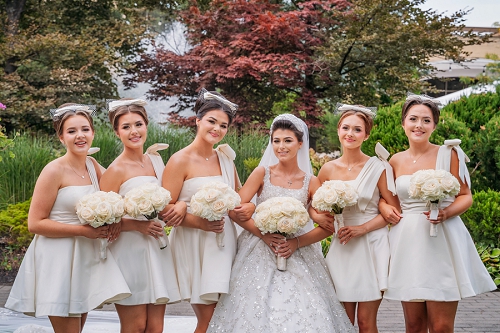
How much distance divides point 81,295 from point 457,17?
1190cm

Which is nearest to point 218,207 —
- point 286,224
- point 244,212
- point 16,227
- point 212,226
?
point 212,226

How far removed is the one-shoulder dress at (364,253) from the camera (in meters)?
4.41

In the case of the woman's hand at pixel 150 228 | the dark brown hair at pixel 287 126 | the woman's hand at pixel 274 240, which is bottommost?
the woman's hand at pixel 274 240

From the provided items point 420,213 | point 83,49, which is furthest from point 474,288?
point 83,49

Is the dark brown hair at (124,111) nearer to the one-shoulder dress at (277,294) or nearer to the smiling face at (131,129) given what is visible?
the smiling face at (131,129)

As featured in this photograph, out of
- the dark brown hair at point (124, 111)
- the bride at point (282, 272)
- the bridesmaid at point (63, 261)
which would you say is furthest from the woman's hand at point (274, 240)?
the dark brown hair at point (124, 111)

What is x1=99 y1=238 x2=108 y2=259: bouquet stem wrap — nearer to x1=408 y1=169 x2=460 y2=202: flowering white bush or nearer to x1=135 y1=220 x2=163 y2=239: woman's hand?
x1=135 y1=220 x2=163 y2=239: woman's hand

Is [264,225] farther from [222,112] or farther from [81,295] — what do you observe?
[81,295]

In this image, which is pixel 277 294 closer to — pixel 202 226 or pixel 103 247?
pixel 202 226

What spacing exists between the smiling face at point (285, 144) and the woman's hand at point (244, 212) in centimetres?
48

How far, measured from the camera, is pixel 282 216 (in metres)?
4.20

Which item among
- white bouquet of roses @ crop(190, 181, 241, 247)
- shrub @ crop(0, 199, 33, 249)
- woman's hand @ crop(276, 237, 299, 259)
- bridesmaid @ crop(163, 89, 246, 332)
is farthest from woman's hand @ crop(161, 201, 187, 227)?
shrub @ crop(0, 199, 33, 249)

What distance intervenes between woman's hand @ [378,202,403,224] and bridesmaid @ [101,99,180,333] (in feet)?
5.67

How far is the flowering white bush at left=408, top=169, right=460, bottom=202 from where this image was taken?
160 inches
